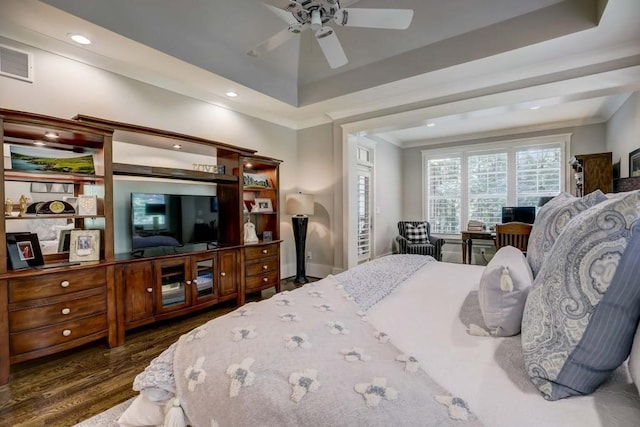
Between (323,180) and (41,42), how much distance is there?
3465mm

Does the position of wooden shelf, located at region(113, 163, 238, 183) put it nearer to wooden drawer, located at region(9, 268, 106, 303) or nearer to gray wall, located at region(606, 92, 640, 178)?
wooden drawer, located at region(9, 268, 106, 303)

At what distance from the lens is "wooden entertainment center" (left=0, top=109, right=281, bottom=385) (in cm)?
205

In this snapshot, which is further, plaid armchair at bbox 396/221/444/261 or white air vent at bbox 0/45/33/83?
plaid armchair at bbox 396/221/444/261

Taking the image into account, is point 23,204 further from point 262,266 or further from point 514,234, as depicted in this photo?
point 514,234

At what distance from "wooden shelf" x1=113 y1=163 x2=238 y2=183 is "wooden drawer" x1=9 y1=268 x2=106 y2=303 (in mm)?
880

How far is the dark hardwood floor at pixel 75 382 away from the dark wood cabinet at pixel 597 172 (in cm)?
528

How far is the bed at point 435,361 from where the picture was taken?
0.72 meters

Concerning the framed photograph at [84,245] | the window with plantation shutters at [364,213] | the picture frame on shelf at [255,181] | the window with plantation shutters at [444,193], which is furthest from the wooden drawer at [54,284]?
the window with plantation shutters at [444,193]

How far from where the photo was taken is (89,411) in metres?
1.72

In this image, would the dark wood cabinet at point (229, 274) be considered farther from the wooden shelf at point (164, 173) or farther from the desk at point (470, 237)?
the desk at point (470, 237)

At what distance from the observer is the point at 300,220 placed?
4449mm

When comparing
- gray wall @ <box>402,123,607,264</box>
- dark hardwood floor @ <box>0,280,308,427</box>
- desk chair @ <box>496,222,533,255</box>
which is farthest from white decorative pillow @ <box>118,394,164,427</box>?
gray wall @ <box>402,123,607,264</box>

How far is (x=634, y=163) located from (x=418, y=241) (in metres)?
3.06

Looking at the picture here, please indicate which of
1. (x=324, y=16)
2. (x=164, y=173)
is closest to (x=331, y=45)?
(x=324, y=16)
